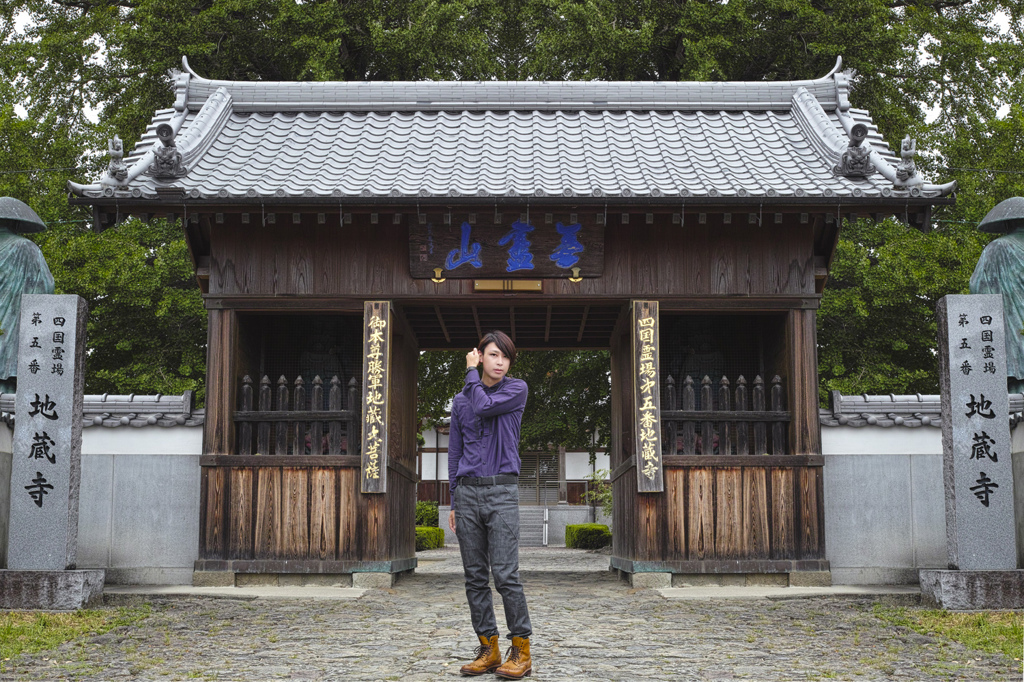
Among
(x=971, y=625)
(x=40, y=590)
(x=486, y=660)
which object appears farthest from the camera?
(x=40, y=590)

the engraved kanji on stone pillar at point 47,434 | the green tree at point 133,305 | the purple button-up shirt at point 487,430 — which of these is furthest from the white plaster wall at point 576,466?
the purple button-up shirt at point 487,430

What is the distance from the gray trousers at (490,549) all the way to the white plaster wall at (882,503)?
6.35 metres

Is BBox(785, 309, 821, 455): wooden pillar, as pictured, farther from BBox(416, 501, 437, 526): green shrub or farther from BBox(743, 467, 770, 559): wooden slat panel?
BBox(416, 501, 437, 526): green shrub

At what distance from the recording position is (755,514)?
36.6ft

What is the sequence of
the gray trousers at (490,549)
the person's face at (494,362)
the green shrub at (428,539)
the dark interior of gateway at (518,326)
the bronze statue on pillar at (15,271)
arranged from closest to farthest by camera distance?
1. the gray trousers at (490,549)
2. the person's face at (494,362)
3. the bronze statue on pillar at (15,271)
4. the dark interior of gateway at (518,326)
5. the green shrub at (428,539)

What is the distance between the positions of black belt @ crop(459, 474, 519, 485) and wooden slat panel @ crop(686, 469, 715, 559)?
5587 millimetres

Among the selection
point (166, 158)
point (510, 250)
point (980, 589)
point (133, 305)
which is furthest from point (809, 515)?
point (133, 305)

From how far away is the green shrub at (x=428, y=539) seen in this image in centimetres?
2706

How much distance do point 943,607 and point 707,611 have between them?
6.40 feet

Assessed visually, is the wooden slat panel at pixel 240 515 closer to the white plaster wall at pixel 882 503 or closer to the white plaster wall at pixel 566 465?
the white plaster wall at pixel 882 503

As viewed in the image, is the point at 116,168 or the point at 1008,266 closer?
the point at 116,168

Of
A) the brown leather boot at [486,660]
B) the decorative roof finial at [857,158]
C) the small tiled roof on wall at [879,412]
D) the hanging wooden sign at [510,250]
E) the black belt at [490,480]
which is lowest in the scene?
the brown leather boot at [486,660]

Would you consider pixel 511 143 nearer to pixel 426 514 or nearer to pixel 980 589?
pixel 980 589

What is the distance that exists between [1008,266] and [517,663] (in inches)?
298
